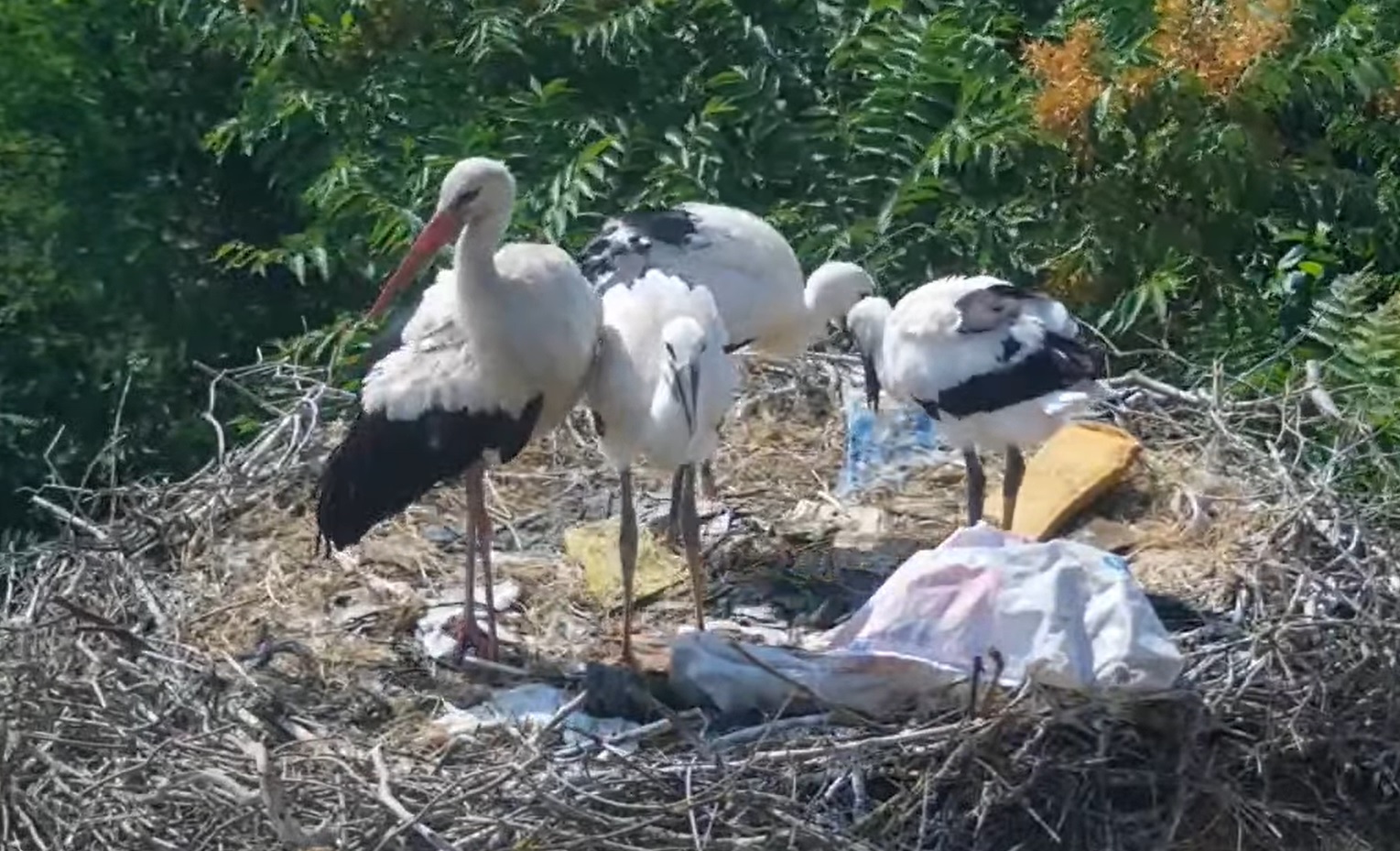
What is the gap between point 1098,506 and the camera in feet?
23.9

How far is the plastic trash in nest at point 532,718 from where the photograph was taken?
5648mm

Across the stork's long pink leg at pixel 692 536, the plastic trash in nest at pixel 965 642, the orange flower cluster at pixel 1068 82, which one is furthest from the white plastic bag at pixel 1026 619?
the orange flower cluster at pixel 1068 82

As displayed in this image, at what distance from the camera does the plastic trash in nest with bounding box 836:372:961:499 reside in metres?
7.58

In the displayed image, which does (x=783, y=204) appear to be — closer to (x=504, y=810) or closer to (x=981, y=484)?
(x=981, y=484)

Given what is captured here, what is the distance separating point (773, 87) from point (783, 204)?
1.65 feet

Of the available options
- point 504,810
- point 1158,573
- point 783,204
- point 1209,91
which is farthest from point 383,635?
point 1209,91

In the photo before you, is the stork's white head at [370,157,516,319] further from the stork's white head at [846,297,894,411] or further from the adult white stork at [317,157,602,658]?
the stork's white head at [846,297,894,411]

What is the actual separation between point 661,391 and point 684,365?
3.9 inches

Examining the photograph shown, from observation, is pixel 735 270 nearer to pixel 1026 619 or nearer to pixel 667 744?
pixel 1026 619

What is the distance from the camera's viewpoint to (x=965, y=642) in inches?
232

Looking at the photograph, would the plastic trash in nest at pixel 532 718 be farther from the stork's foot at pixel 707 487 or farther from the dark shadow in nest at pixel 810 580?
the stork's foot at pixel 707 487

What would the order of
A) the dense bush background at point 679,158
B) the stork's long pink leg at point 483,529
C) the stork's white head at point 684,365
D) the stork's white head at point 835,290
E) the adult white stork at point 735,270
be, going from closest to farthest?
the stork's white head at point 684,365, the stork's long pink leg at point 483,529, the adult white stork at point 735,270, the stork's white head at point 835,290, the dense bush background at point 679,158

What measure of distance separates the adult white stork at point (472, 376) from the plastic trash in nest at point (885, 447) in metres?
1.26

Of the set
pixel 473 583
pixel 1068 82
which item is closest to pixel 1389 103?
pixel 1068 82
